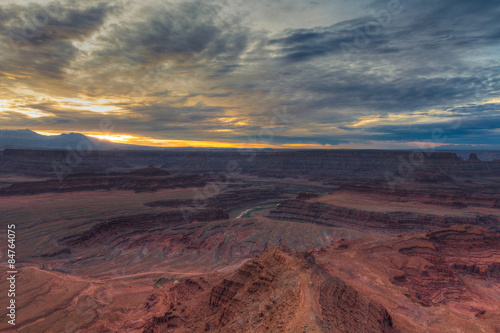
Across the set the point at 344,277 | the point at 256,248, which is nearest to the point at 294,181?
the point at 256,248

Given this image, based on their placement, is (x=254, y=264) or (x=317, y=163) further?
(x=317, y=163)

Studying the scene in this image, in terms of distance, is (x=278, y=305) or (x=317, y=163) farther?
(x=317, y=163)

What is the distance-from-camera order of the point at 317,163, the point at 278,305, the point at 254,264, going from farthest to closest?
the point at 317,163, the point at 254,264, the point at 278,305

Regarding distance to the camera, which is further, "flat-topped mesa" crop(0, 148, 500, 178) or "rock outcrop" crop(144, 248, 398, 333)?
"flat-topped mesa" crop(0, 148, 500, 178)

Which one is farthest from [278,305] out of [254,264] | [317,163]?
[317,163]

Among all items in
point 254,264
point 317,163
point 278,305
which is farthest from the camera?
point 317,163

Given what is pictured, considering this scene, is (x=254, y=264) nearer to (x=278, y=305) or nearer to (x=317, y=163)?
(x=278, y=305)

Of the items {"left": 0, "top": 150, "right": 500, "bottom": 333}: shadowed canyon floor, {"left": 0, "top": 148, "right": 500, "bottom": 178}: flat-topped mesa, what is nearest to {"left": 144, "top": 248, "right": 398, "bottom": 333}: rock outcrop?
{"left": 0, "top": 150, "right": 500, "bottom": 333}: shadowed canyon floor

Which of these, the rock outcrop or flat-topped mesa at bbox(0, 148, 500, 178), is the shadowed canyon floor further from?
flat-topped mesa at bbox(0, 148, 500, 178)

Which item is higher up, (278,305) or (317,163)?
(317,163)

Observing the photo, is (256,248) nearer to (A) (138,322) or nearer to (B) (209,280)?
(B) (209,280)

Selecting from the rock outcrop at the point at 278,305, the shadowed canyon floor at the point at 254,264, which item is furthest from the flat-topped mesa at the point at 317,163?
the rock outcrop at the point at 278,305
